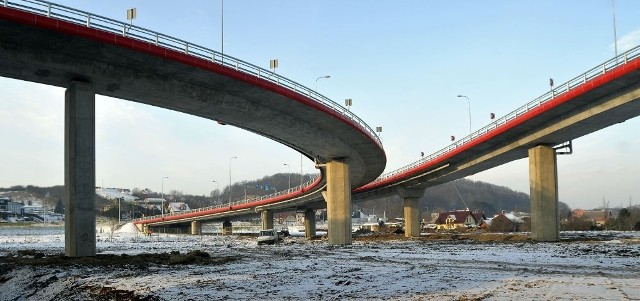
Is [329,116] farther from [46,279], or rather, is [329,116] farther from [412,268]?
[46,279]

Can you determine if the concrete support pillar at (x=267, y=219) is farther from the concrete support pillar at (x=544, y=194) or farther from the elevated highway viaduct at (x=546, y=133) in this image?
the concrete support pillar at (x=544, y=194)

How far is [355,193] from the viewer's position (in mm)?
91438

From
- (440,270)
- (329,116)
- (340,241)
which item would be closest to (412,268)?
(440,270)

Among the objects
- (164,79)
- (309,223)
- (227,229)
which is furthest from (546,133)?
(227,229)

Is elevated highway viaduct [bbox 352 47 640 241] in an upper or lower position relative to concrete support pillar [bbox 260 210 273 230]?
upper

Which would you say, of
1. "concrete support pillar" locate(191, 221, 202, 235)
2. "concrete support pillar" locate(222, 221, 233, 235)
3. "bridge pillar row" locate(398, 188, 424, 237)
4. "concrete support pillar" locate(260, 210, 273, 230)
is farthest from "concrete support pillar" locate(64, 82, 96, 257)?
"concrete support pillar" locate(191, 221, 202, 235)

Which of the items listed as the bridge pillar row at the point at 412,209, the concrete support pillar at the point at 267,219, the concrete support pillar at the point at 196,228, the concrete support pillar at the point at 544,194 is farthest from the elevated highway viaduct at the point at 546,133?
the concrete support pillar at the point at 196,228

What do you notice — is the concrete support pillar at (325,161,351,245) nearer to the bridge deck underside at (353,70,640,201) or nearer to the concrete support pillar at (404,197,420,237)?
the bridge deck underside at (353,70,640,201)

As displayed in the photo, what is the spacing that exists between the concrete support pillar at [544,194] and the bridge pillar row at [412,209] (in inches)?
1372

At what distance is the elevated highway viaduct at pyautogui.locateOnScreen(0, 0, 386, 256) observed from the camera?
26266 mm

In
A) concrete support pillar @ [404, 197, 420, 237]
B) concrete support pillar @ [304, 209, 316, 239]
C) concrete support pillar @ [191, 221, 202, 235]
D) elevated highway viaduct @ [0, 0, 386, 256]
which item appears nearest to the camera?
elevated highway viaduct @ [0, 0, 386, 256]

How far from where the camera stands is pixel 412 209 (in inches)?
3258

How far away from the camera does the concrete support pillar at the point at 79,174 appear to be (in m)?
29.0

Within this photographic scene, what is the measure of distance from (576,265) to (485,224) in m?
99.9
